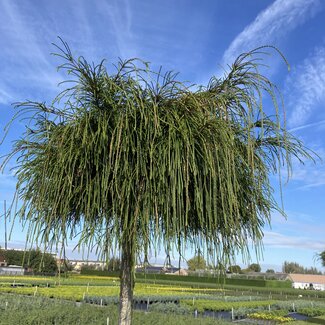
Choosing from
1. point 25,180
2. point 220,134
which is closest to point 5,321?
point 25,180

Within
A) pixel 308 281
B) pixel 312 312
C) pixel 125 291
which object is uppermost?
pixel 308 281

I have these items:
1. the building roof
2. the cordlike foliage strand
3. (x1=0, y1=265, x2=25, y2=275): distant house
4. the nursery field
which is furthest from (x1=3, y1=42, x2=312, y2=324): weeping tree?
the building roof

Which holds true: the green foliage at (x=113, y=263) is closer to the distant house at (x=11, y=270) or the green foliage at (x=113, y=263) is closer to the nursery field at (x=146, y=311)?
the nursery field at (x=146, y=311)

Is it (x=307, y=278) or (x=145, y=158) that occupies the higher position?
(x=307, y=278)

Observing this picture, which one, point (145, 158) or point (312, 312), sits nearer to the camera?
point (145, 158)

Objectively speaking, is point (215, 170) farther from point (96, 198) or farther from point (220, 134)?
point (96, 198)

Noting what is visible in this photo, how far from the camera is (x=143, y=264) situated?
9.01 feet

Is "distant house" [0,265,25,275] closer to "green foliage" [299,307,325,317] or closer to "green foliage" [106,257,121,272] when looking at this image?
"green foliage" [299,307,325,317]

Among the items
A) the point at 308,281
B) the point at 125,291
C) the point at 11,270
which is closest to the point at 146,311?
the point at 125,291

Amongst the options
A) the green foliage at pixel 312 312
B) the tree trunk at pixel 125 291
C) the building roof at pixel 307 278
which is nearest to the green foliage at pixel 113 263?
the tree trunk at pixel 125 291

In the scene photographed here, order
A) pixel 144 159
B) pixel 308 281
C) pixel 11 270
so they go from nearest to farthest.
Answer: pixel 144 159 → pixel 11 270 → pixel 308 281

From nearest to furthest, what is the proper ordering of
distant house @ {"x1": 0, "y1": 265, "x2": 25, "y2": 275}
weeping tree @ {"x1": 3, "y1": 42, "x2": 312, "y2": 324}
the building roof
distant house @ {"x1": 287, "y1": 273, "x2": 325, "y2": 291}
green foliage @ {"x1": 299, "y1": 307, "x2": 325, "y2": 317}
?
weeping tree @ {"x1": 3, "y1": 42, "x2": 312, "y2": 324}
green foliage @ {"x1": 299, "y1": 307, "x2": 325, "y2": 317}
distant house @ {"x1": 0, "y1": 265, "x2": 25, "y2": 275}
distant house @ {"x1": 287, "y1": 273, "x2": 325, "y2": 291}
the building roof

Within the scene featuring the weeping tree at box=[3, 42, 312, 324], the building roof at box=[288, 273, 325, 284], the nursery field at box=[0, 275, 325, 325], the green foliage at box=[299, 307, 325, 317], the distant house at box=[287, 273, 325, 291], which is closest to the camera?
the weeping tree at box=[3, 42, 312, 324]

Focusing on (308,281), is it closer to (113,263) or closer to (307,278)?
(307,278)
